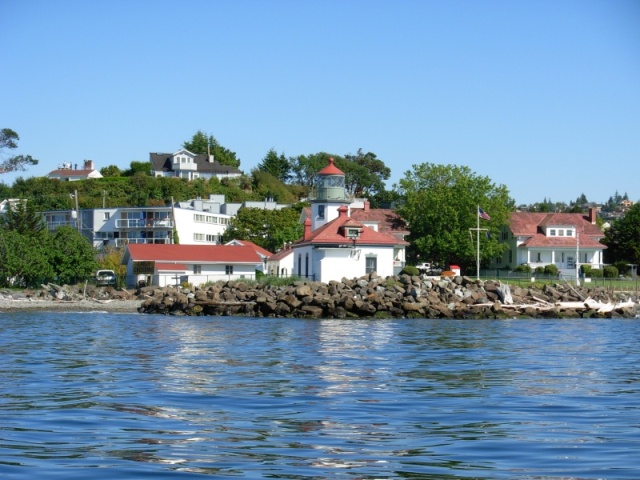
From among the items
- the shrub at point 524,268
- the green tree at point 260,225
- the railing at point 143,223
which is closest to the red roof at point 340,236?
the shrub at point 524,268

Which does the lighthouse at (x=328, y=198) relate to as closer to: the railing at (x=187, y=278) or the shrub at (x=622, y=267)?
the railing at (x=187, y=278)

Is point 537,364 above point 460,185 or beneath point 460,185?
beneath

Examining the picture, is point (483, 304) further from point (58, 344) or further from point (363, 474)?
point (363, 474)

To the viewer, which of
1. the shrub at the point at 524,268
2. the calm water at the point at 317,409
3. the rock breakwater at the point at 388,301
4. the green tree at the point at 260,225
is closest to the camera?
the calm water at the point at 317,409

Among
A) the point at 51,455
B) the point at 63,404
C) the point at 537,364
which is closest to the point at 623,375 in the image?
the point at 537,364

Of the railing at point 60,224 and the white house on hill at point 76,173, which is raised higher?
the white house on hill at point 76,173

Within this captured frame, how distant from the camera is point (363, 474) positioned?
10.6m

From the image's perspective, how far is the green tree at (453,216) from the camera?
70438mm

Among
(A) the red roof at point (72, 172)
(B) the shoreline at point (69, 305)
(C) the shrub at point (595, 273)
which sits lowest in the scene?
(B) the shoreline at point (69, 305)

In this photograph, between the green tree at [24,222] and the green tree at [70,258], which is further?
the green tree at [24,222]

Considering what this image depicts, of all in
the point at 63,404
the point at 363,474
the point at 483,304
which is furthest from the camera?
the point at 483,304

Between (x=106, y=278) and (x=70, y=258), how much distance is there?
9.56 feet

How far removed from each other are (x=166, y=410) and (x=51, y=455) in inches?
153

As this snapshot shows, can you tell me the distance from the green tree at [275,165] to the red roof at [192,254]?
6146cm
